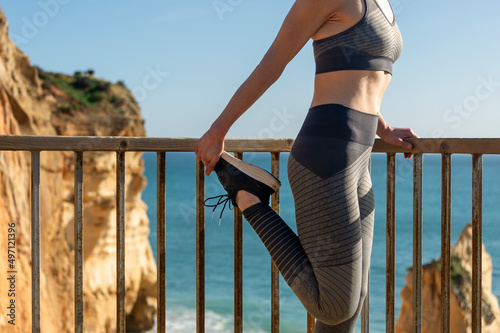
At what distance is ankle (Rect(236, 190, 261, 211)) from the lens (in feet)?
6.01

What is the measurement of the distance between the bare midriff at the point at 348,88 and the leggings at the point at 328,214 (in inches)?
1.1

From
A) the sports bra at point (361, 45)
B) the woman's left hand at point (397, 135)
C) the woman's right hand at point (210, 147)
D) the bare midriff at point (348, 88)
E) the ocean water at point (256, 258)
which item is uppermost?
the sports bra at point (361, 45)

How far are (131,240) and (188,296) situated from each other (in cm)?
1510

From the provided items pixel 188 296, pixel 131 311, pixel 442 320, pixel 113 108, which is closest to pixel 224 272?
pixel 188 296

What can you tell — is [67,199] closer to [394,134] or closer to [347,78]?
[394,134]

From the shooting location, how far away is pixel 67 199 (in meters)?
13.4

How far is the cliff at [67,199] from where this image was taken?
7.25 meters

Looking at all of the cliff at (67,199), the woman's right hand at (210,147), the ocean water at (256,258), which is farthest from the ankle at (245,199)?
the ocean water at (256,258)

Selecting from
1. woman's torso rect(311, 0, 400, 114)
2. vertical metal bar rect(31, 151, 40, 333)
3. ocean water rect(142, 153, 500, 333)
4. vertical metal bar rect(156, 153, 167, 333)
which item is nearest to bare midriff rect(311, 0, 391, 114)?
woman's torso rect(311, 0, 400, 114)

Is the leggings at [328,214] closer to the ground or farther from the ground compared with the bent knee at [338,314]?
farther from the ground

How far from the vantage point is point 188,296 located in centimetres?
3072

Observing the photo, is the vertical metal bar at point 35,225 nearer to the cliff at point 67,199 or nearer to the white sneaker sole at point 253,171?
the white sneaker sole at point 253,171

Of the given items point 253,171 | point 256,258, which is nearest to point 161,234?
point 253,171

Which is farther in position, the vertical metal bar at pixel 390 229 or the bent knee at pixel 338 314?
the vertical metal bar at pixel 390 229
